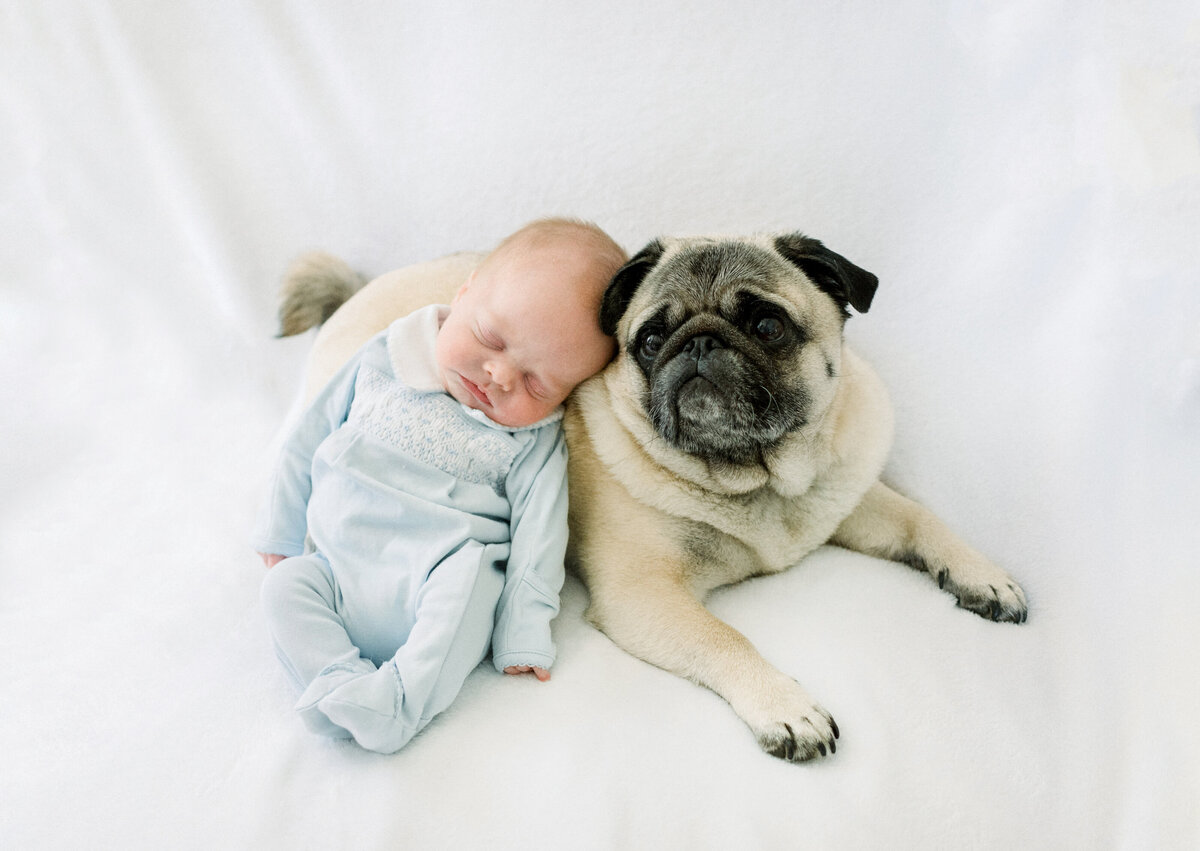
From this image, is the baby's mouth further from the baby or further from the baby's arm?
the baby's arm

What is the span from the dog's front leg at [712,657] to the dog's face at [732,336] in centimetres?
31

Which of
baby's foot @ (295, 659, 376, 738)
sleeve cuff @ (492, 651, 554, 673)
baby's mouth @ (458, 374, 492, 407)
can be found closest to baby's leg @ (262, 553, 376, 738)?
baby's foot @ (295, 659, 376, 738)

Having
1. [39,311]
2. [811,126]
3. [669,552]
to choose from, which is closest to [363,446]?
[669,552]

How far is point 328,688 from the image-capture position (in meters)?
1.31

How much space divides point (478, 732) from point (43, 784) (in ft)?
2.04

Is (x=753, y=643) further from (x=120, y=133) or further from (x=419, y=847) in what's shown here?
(x=120, y=133)

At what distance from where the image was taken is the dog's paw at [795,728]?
4.35ft

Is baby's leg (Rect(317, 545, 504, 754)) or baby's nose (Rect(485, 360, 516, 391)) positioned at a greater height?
baby's nose (Rect(485, 360, 516, 391))

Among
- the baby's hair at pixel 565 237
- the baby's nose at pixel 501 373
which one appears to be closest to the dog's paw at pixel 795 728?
the baby's nose at pixel 501 373

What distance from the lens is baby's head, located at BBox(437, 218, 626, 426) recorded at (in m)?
1.59

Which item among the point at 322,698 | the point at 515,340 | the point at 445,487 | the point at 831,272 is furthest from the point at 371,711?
the point at 831,272

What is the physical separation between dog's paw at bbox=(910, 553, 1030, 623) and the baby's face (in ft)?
2.80

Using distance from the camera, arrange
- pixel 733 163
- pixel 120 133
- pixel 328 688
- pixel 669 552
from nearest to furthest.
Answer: pixel 328 688 < pixel 669 552 < pixel 733 163 < pixel 120 133

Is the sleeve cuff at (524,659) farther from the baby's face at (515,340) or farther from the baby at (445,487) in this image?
the baby's face at (515,340)
